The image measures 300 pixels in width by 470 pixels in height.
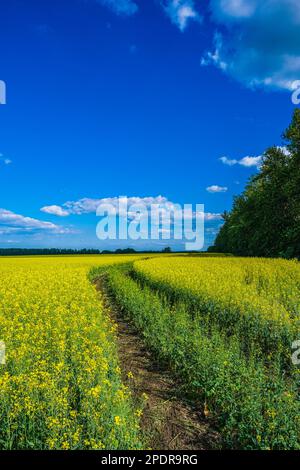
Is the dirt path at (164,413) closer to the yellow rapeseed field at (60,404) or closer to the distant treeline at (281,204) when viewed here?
the yellow rapeseed field at (60,404)

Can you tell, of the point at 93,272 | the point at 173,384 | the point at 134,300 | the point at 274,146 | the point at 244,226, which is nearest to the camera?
the point at 173,384

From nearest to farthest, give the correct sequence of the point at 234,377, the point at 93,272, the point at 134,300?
the point at 234,377 → the point at 134,300 → the point at 93,272

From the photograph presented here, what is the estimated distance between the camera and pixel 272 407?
5.12 meters

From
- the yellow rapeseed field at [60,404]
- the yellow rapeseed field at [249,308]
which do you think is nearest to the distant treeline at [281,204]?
the yellow rapeseed field at [249,308]

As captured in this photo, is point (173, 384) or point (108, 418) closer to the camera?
point (108, 418)

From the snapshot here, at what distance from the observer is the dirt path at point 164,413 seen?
538 centimetres

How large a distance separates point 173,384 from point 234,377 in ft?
5.59

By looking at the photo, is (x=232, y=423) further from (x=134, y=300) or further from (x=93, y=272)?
(x=93, y=272)

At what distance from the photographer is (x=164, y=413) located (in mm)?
6258

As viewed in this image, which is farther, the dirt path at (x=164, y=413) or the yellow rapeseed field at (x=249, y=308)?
the yellow rapeseed field at (x=249, y=308)

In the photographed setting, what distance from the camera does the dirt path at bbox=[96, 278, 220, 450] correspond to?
5.38 m

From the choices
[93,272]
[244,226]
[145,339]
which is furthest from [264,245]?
[145,339]

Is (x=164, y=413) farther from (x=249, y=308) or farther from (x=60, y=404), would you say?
(x=249, y=308)

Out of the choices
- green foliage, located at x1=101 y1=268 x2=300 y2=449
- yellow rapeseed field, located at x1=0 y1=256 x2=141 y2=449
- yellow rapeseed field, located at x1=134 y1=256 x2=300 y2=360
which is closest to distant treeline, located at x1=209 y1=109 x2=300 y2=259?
yellow rapeseed field, located at x1=134 y1=256 x2=300 y2=360
